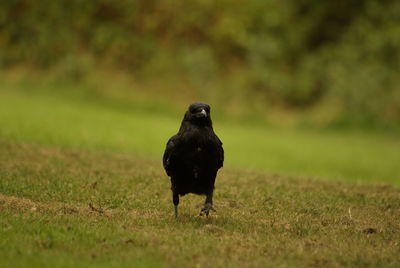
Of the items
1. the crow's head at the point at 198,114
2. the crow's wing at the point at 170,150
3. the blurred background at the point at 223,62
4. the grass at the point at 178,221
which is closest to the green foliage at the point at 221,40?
the blurred background at the point at 223,62

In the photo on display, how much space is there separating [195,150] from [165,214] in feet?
4.41

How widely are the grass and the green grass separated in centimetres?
470

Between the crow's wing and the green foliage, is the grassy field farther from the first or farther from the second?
the green foliage

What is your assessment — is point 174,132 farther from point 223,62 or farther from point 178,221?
point 178,221

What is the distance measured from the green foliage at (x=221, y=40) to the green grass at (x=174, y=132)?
3.93 meters

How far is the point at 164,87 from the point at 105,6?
7.33m

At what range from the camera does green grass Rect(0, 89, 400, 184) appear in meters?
18.6

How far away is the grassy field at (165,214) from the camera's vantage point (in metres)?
6.59

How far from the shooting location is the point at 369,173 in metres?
18.7

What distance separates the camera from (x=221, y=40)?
37.1m

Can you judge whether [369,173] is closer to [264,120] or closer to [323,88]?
[264,120]

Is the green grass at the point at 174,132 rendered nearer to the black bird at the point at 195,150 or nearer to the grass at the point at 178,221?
the grass at the point at 178,221

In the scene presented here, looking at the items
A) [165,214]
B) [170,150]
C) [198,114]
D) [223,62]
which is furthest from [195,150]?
[223,62]

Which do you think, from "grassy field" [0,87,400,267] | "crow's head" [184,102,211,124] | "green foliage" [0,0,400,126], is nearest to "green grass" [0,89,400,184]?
"grassy field" [0,87,400,267]
